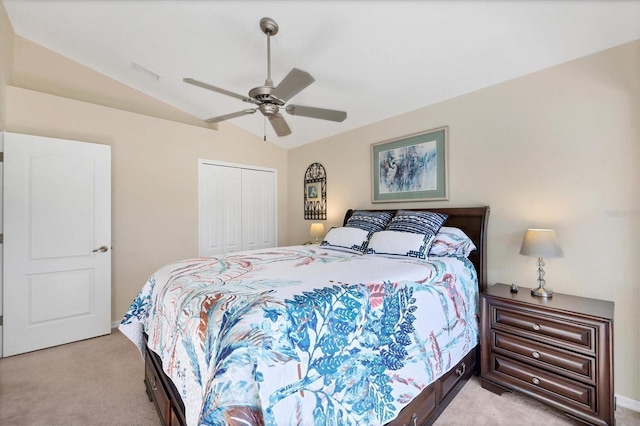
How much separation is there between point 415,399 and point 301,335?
93 centimetres

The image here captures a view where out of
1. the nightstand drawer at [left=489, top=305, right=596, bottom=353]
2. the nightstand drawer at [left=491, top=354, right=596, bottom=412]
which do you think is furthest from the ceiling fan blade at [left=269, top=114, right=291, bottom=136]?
the nightstand drawer at [left=491, top=354, right=596, bottom=412]

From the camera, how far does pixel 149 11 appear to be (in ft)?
7.62

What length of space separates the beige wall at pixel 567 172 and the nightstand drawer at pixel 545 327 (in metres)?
0.52

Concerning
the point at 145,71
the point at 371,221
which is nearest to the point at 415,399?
the point at 371,221

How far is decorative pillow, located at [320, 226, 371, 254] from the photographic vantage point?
2709 mm

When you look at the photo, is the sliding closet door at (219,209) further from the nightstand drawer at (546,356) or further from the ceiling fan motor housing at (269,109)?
the nightstand drawer at (546,356)

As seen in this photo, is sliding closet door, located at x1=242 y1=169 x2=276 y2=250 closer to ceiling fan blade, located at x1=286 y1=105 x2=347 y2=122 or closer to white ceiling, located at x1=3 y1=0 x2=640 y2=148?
white ceiling, located at x1=3 y1=0 x2=640 y2=148

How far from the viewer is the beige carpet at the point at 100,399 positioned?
175 centimetres

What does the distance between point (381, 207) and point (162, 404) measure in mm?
2711

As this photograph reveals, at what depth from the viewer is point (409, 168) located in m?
3.10

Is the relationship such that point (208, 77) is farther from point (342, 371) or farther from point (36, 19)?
point (342, 371)

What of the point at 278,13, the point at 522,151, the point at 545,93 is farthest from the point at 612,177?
the point at 278,13

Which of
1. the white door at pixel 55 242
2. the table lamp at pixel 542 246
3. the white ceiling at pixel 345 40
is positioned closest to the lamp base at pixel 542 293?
the table lamp at pixel 542 246

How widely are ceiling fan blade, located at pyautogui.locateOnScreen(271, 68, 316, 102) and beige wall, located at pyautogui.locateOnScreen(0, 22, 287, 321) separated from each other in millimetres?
2419
